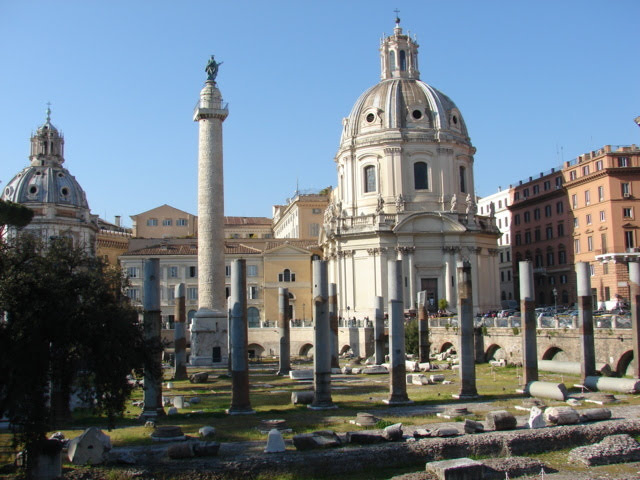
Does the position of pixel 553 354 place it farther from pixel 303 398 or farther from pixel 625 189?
pixel 625 189

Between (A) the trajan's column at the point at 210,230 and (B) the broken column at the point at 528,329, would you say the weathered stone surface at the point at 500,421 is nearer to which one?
(B) the broken column at the point at 528,329

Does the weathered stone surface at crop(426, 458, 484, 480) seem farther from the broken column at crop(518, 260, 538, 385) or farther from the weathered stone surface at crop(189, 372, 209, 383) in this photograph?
the weathered stone surface at crop(189, 372, 209, 383)

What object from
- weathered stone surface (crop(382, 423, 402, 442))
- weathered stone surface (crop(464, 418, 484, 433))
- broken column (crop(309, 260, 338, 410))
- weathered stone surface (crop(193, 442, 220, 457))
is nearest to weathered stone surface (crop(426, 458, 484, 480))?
weathered stone surface (crop(382, 423, 402, 442))

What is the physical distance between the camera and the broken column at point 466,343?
80.3 feet

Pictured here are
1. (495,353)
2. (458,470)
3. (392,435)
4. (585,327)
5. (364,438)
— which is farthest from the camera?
(495,353)

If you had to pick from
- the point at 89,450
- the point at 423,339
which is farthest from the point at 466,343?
the point at 423,339

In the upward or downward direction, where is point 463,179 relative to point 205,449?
upward

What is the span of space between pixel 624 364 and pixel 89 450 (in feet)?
72.6

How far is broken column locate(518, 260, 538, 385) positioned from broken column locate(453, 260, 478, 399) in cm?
217

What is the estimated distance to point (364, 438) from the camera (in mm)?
15906

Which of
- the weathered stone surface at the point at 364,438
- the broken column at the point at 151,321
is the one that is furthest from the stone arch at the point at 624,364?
the broken column at the point at 151,321

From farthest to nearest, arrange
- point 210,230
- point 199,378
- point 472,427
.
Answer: point 210,230
point 199,378
point 472,427

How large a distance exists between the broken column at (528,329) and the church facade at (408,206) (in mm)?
30165

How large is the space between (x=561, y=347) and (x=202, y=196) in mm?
20512
